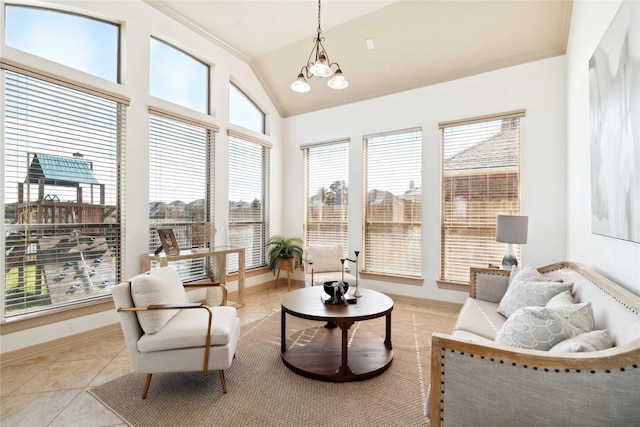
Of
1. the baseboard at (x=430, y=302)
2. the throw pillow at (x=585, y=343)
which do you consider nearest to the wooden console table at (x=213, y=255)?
the baseboard at (x=430, y=302)

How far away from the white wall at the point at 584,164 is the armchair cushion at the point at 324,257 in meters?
2.79

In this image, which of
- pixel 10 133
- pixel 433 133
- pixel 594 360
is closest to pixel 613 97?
pixel 594 360

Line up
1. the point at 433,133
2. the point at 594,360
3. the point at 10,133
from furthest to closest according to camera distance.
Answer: the point at 433,133 → the point at 10,133 → the point at 594,360

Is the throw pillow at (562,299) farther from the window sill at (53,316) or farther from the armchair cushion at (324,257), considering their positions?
the window sill at (53,316)

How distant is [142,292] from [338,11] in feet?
12.5

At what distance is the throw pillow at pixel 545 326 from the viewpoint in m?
1.43

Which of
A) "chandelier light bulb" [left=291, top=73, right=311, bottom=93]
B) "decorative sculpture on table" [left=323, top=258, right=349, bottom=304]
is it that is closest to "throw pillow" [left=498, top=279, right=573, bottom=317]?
"decorative sculpture on table" [left=323, top=258, right=349, bottom=304]

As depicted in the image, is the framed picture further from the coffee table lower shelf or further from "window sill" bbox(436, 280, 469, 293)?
"window sill" bbox(436, 280, 469, 293)

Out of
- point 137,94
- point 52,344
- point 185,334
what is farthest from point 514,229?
point 52,344

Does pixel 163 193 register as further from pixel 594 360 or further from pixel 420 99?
pixel 594 360

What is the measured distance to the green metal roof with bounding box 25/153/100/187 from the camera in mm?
2799

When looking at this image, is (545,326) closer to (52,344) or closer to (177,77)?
(52,344)

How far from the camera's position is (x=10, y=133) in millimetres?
2646

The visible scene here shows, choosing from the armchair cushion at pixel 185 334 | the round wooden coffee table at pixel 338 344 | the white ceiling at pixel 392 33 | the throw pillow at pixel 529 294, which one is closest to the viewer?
the armchair cushion at pixel 185 334
